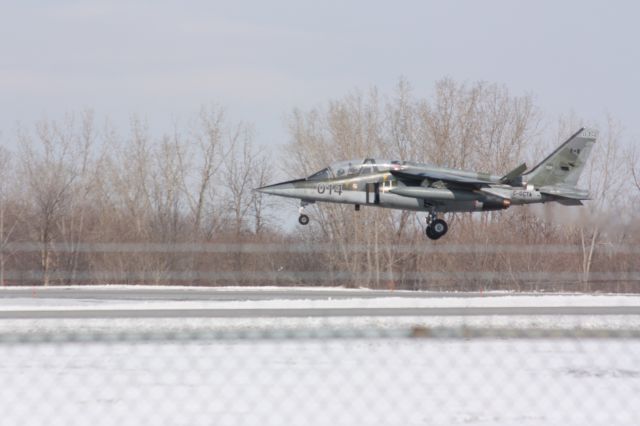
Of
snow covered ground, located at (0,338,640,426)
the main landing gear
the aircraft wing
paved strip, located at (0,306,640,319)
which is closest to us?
snow covered ground, located at (0,338,640,426)

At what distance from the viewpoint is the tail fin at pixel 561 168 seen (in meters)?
37.4

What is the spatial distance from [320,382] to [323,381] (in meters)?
0.04

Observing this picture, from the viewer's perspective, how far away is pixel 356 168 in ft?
116

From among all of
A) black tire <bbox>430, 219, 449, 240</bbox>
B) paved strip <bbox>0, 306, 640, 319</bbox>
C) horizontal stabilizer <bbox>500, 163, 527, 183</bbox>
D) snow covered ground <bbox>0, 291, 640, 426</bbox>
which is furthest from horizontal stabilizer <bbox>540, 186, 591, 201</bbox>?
snow covered ground <bbox>0, 291, 640, 426</bbox>

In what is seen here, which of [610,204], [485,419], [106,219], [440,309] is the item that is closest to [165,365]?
[485,419]

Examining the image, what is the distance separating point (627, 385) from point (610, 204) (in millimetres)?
31188

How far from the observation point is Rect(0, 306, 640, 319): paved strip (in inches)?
671

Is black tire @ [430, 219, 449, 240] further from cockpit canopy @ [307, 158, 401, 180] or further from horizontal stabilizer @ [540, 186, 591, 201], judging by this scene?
horizontal stabilizer @ [540, 186, 591, 201]

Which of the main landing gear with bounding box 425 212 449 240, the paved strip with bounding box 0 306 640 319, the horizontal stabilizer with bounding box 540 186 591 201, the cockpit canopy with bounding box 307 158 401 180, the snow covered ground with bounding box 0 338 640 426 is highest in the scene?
the cockpit canopy with bounding box 307 158 401 180

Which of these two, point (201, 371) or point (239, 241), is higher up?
point (239, 241)

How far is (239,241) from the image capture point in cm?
5469

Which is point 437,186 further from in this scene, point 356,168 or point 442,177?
point 356,168

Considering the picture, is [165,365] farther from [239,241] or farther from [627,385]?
[239,241]

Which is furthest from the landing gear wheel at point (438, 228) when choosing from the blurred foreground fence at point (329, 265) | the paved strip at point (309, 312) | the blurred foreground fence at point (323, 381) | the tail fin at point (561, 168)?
the blurred foreground fence at point (323, 381)
